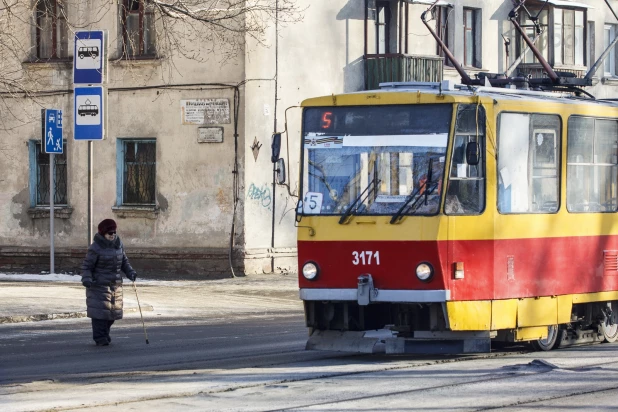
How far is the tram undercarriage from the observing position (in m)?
13.8

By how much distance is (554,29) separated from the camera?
37.9 metres

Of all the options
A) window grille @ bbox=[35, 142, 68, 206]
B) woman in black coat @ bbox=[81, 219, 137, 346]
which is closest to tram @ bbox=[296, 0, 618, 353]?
woman in black coat @ bbox=[81, 219, 137, 346]

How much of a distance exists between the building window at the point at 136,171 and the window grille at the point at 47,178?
1.51 m

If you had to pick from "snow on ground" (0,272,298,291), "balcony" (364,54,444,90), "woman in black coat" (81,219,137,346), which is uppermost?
"balcony" (364,54,444,90)

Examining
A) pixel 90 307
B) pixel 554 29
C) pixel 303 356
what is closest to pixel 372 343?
pixel 303 356

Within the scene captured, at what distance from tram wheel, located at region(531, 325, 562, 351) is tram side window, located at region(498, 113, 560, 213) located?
1.31 m

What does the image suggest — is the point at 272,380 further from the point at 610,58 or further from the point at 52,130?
the point at 610,58

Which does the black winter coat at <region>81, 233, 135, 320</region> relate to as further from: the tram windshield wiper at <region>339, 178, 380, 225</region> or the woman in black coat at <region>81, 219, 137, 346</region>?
the tram windshield wiper at <region>339, 178, 380, 225</region>

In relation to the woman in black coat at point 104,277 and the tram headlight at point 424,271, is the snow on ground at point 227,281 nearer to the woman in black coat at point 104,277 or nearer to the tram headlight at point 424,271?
the woman in black coat at point 104,277

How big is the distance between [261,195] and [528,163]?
15.8 metres

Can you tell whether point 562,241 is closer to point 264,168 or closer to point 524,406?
point 524,406

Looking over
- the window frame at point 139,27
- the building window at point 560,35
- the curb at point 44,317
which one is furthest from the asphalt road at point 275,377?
the building window at point 560,35

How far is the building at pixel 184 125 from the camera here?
97.6 feet

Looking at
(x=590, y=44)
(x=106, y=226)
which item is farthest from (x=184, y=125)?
(x=590, y=44)
